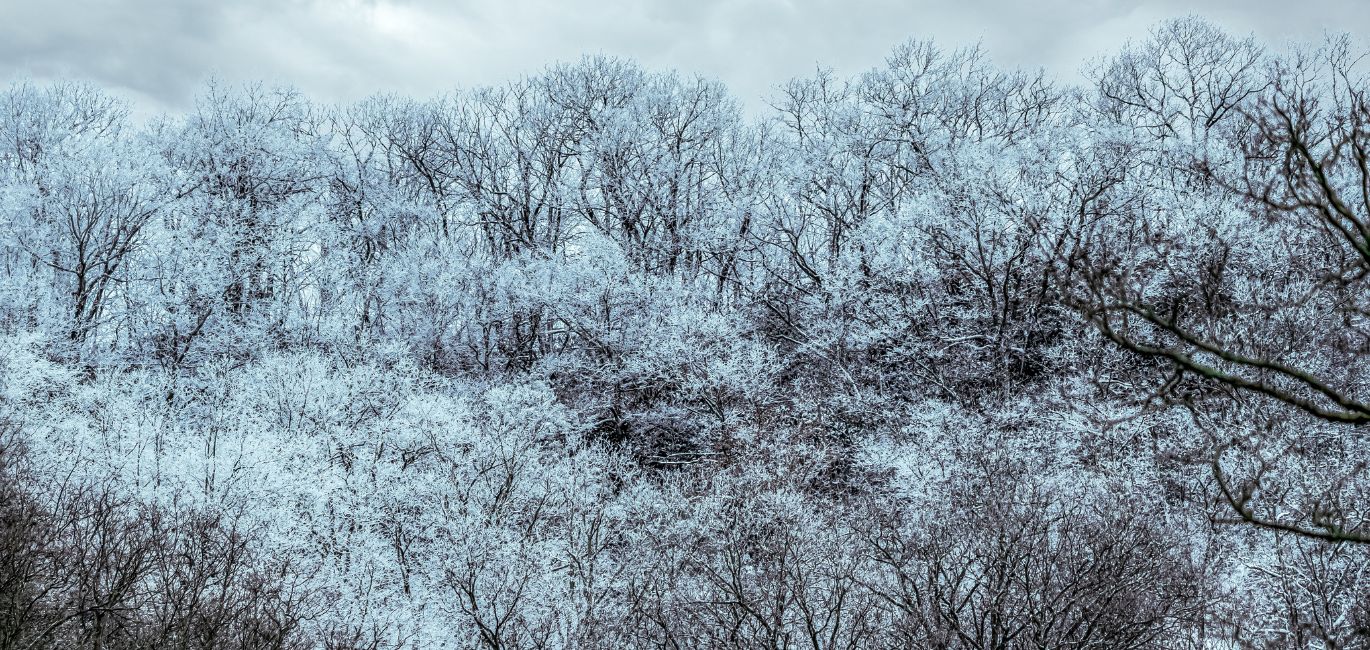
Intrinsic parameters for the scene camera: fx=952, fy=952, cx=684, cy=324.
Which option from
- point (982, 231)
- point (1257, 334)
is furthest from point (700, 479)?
point (1257, 334)

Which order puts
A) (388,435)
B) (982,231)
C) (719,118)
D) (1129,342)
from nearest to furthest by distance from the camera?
(1129,342) < (388,435) < (982,231) < (719,118)

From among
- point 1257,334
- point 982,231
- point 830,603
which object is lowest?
point 830,603

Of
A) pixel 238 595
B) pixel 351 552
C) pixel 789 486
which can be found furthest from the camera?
pixel 789 486

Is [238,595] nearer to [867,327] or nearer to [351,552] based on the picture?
[351,552]

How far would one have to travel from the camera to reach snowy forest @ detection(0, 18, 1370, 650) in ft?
52.1

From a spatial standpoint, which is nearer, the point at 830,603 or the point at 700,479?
the point at 830,603

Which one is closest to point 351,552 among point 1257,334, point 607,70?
point 1257,334

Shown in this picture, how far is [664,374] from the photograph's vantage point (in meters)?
28.9

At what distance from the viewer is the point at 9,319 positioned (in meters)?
28.3

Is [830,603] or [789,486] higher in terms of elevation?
[789,486]

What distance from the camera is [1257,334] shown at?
2072 cm

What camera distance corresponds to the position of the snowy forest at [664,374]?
15.9m

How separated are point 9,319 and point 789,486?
926 inches

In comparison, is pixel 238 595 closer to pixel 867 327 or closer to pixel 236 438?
pixel 236 438
